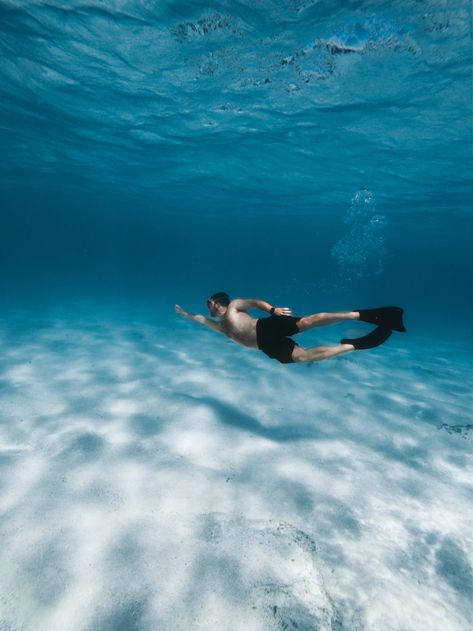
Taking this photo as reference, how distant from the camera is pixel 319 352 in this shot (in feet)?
19.1

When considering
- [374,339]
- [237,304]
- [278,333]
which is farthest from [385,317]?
[237,304]

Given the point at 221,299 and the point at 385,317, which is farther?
the point at 221,299

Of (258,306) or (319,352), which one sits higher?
(258,306)

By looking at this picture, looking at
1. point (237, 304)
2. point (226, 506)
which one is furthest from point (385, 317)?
point (226, 506)

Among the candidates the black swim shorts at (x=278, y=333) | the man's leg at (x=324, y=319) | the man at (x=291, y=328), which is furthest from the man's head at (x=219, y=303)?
the man's leg at (x=324, y=319)

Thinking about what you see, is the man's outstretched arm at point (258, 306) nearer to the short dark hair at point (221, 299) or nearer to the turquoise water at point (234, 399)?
the short dark hair at point (221, 299)

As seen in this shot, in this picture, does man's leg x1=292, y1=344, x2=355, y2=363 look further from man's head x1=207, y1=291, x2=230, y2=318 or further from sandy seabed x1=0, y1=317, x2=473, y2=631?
sandy seabed x1=0, y1=317, x2=473, y2=631

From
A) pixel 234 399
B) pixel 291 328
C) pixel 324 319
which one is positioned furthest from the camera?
pixel 234 399

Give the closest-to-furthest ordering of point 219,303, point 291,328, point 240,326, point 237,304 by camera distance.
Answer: point 291,328 < point 240,326 < point 237,304 < point 219,303

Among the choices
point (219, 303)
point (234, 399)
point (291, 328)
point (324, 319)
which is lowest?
point (234, 399)

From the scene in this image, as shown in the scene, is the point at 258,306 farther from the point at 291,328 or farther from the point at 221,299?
the point at 221,299

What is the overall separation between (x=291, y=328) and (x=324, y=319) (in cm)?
54

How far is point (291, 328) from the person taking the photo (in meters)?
5.80

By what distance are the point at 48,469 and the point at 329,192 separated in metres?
29.6
